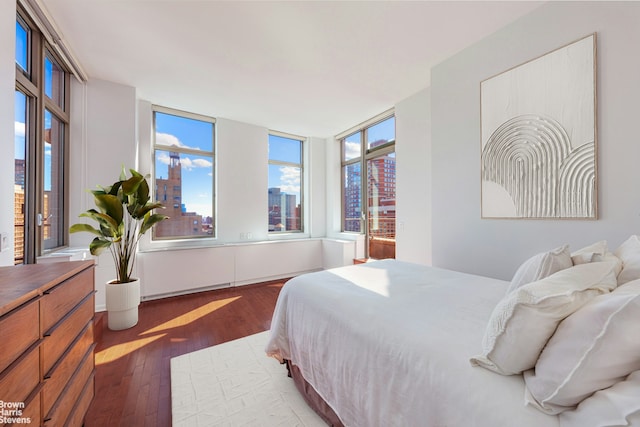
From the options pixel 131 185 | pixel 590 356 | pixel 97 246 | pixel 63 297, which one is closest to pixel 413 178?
pixel 590 356

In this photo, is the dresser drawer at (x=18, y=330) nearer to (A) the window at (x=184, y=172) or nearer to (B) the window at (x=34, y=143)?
(B) the window at (x=34, y=143)

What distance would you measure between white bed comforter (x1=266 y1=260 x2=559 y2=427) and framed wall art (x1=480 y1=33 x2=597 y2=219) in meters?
0.80

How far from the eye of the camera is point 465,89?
7.94 ft

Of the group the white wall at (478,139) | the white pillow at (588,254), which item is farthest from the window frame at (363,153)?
the white pillow at (588,254)

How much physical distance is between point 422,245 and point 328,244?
1965 millimetres

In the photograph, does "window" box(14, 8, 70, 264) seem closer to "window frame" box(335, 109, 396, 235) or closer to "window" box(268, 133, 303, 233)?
"window" box(268, 133, 303, 233)

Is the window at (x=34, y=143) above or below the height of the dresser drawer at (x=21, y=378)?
above

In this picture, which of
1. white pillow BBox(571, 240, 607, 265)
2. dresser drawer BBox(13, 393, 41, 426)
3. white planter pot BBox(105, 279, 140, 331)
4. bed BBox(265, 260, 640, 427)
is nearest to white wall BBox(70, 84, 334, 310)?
white planter pot BBox(105, 279, 140, 331)

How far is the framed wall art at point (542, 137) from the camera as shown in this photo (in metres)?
1.70

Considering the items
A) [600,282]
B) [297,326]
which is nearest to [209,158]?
[297,326]

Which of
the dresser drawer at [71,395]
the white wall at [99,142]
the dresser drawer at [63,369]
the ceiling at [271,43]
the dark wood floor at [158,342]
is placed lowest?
the dark wood floor at [158,342]

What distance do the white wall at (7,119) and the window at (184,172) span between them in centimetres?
212

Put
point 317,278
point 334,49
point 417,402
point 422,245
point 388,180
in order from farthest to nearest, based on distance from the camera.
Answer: point 388,180
point 422,245
point 334,49
point 317,278
point 417,402

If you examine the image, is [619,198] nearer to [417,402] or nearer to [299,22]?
[417,402]
